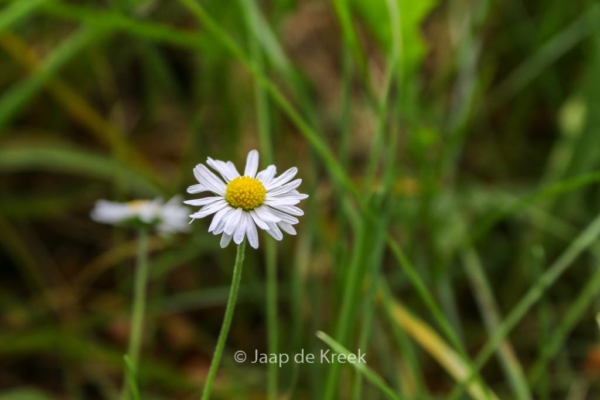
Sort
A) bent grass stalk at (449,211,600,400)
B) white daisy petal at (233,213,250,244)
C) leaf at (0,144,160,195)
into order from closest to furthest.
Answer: white daisy petal at (233,213,250,244)
bent grass stalk at (449,211,600,400)
leaf at (0,144,160,195)

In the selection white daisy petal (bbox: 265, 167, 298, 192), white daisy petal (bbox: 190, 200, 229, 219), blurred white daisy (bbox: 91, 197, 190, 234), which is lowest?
white daisy petal (bbox: 190, 200, 229, 219)

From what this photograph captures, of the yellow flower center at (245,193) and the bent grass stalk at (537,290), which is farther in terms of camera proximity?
the bent grass stalk at (537,290)

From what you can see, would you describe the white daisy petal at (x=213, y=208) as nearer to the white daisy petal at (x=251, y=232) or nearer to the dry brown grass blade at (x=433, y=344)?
the white daisy petal at (x=251, y=232)

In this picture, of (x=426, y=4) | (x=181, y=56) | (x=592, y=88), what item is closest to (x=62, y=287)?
(x=181, y=56)

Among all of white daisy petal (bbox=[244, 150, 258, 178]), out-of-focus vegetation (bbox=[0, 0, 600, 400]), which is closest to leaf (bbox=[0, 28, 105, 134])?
out-of-focus vegetation (bbox=[0, 0, 600, 400])

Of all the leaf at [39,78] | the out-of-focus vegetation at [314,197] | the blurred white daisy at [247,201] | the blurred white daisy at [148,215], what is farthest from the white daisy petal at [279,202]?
the leaf at [39,78]

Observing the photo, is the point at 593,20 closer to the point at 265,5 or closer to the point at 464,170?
the point at 464,170

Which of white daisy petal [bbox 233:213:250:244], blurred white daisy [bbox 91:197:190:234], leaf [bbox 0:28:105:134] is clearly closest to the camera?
white daisy petal [bbox 233:213:250:244]

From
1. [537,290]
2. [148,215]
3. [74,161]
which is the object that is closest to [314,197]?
[148,215]

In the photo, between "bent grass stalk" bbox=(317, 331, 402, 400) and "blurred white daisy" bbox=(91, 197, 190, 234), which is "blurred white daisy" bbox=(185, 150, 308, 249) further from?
"blurred white daisy" bbox=(91, 197, 190, 234)
